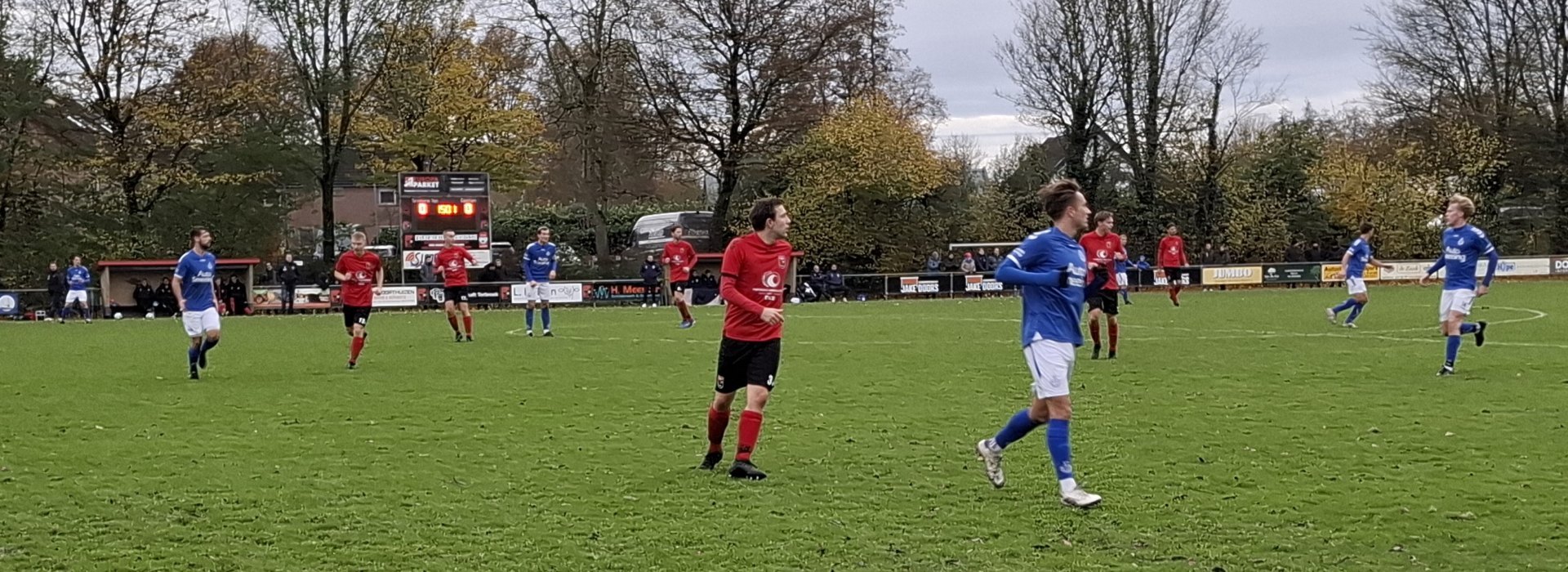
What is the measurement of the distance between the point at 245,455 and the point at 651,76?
37.9 m

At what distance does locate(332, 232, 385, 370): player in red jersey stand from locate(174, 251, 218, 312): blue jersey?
1754 millimetres

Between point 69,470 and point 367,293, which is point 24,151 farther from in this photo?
point 69,470

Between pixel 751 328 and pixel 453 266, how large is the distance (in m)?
14.8

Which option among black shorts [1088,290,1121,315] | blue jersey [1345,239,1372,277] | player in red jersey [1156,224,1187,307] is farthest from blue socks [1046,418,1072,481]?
player in red jersey [1156,224,1187,307]

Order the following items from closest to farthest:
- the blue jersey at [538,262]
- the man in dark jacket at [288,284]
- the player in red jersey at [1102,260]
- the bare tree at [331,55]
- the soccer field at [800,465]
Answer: the soccer field at [800,465]
the player in red jersey at [1102,260]
the blue jersey at [538,262]
the man in dark jacket at [288,284]
the bare tree at [331,55]

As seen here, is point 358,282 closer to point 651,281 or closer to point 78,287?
point 78,287

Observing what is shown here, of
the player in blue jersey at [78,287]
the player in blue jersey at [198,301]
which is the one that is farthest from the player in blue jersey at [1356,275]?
the player in blue jersey at [78,287]

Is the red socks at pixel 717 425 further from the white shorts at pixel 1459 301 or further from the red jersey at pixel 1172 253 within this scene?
the red jersey at pixel 1172 253

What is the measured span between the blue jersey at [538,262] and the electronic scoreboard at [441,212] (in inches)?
532

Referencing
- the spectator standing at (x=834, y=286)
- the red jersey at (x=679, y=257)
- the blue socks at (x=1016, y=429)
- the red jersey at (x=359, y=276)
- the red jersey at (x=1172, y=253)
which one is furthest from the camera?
the spectator standing at (x=834, y=286)

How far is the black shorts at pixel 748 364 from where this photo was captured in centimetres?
873

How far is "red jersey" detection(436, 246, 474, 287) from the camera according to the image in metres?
22.6

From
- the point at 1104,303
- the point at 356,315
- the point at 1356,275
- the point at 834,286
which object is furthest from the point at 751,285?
the point at 834,286

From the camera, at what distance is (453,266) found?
888 inches
